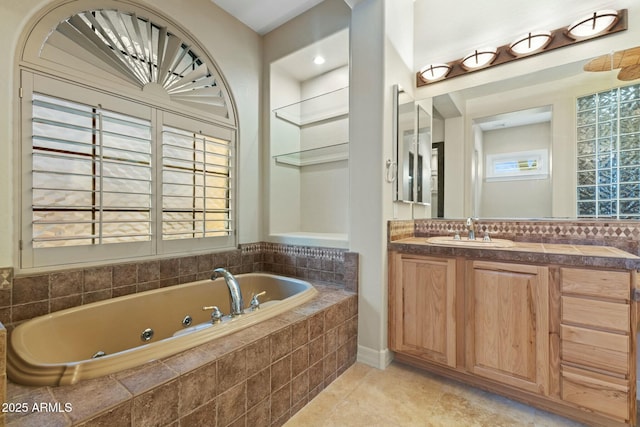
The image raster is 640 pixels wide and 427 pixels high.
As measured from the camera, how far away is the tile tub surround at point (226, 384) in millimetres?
845

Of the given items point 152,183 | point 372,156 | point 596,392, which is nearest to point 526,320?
point 596,392

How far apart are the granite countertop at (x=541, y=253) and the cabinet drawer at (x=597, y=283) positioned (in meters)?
0.04

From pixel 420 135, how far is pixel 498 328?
1460 millimetres

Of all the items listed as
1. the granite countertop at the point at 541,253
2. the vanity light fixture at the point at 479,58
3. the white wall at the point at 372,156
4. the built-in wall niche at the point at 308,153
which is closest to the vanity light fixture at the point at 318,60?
the built-in wall niche at the point at 308,153

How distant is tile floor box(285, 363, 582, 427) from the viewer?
142 cm

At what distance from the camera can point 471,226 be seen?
1973mm

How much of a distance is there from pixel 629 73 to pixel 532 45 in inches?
21.6

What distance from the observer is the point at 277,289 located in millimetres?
2307

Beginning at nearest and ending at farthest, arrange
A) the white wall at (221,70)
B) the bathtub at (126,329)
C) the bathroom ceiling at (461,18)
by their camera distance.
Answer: the bathtub at (126,329), the white wall at (221,70), the bathroom ceiling at (461,18)

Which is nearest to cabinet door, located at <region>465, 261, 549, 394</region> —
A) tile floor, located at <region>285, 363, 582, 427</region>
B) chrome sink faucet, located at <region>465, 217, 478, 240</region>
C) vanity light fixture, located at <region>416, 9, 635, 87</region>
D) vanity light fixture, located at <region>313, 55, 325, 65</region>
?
tile floor, located at <region>285, 363, 582, 427</region>

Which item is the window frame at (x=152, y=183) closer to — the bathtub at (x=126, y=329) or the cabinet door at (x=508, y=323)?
the bathtub at (x=126, y=329)

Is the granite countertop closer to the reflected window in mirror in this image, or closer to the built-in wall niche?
the reflected window in mirror

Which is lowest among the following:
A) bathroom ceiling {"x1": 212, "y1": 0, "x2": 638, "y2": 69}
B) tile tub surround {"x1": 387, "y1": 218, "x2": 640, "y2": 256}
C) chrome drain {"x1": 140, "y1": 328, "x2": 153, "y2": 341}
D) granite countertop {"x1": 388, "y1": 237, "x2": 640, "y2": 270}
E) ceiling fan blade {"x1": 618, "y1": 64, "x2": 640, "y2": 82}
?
chrome drain {"x1": 140, "y1": 328, "x2": 153, "y2": 341}

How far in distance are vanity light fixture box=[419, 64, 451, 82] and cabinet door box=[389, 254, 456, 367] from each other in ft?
4.90
